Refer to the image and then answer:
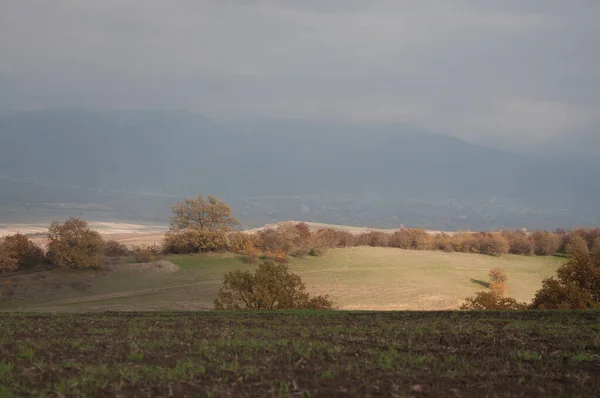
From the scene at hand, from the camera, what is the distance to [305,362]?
11.3m

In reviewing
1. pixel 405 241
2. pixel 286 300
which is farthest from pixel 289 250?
pixel 286 300

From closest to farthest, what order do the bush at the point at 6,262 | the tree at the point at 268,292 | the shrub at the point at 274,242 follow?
the tree at the point at 268,292 → the bush at the point at 6,262 → the shrub at the point at 274,242

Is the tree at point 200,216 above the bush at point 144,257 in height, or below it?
above

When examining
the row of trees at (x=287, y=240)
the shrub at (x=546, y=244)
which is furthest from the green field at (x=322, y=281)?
the shrub at (x=546, y=244)

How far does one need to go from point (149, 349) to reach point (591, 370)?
994cm

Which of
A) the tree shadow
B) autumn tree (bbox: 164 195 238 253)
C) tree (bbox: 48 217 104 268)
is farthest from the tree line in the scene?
the tree shadow

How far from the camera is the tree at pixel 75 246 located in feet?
223

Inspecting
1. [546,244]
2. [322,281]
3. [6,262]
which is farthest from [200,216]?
[546,244]

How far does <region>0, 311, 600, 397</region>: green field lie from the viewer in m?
9.33

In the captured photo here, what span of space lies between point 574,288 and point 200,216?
63251 mm

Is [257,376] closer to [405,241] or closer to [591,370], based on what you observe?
[591,370]

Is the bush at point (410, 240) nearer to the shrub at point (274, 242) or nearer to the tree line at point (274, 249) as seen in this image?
the tree line at point (274, 249)

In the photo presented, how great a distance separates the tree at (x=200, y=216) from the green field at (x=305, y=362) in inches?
2854

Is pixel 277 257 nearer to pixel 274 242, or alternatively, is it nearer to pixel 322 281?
pixel 274 242
